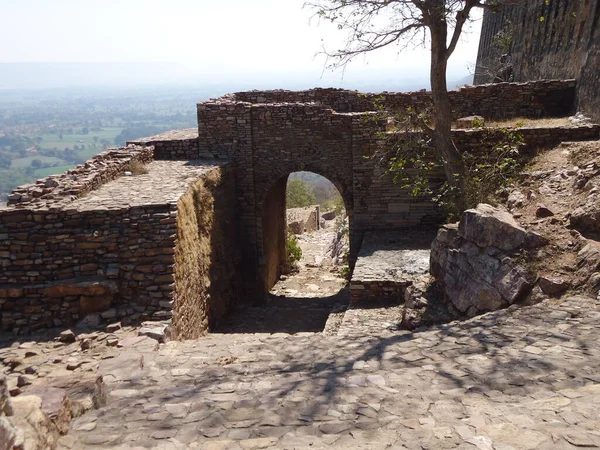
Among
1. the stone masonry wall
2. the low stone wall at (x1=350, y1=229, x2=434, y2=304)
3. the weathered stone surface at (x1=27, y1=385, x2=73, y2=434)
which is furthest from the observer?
the low stone wall at (x1=350, y1=229, x2=434, y2=304)

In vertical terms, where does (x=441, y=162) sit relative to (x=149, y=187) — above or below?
above

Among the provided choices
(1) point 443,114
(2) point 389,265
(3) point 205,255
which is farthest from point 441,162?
(3) point 205,255

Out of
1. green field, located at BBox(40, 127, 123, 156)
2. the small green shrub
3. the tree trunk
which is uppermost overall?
the tree trunk

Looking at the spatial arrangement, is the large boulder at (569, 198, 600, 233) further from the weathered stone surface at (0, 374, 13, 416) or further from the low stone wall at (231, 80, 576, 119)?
the low stone wall at (231, 80, 576, 119)

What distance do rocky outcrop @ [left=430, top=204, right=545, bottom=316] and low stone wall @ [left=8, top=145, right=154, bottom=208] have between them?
20.3 ft

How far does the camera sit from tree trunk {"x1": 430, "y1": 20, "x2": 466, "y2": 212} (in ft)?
35.1

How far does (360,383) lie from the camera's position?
15.9 feet

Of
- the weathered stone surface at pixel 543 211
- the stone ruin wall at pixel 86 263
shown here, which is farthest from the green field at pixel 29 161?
the weathered stone surface at pixel 543 211

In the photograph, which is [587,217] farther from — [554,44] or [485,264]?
[554,44]

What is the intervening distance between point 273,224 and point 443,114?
20.2ft

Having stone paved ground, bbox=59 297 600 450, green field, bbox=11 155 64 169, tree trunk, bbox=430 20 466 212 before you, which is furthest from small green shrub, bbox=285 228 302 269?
green field, bbox=11 155 64 169

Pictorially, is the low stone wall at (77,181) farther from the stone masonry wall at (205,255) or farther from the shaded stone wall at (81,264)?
the stone masonry wall at (205,255)

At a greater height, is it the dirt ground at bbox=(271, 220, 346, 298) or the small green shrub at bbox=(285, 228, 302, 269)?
the small green shrub at bbox=(285, 228, 302, 269)

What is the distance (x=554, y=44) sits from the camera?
17.1 m
